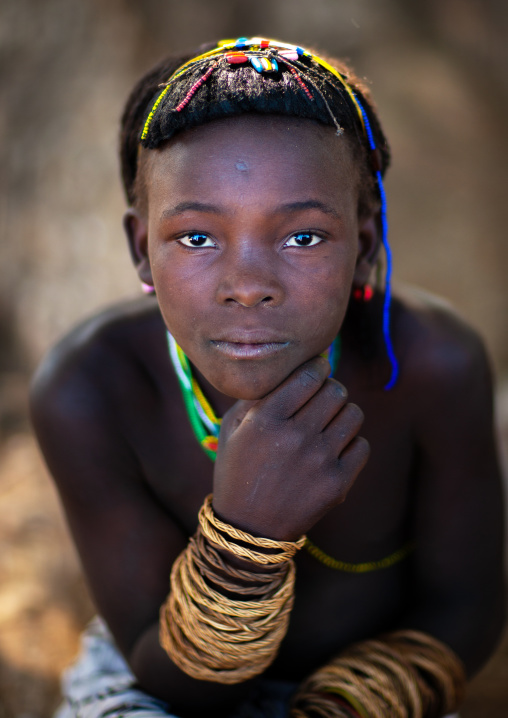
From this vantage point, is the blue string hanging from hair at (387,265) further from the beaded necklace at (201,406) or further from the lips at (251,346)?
the lips at (251,346)

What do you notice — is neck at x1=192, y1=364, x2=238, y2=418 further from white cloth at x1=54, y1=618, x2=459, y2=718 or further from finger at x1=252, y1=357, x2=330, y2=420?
white cloth at x1=54, y1=618, x2=459, y2=718

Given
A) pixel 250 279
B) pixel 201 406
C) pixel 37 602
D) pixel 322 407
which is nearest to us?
pixel 250 279

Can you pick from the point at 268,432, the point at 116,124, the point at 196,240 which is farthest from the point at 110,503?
the point at 116,124

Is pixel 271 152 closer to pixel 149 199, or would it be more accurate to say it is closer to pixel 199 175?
pixel 199 175

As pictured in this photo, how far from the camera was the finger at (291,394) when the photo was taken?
3.91 feet

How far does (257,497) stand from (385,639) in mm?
618

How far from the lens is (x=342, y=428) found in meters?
1.24

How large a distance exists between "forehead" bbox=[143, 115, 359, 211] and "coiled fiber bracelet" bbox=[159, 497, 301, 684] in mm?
576

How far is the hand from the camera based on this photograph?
3.92ft

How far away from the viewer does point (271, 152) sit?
112 centimetres

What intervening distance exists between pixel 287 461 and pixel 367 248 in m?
0.50

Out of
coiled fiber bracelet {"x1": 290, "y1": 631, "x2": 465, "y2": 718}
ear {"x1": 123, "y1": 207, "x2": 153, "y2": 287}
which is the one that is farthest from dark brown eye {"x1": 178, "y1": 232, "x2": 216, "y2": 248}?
coiled fiber bracelet {"x1": 290, "y1": 631, "x2": 465, "y2": 718}

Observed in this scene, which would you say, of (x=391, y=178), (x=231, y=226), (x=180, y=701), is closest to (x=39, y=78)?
(x=391, y=178)

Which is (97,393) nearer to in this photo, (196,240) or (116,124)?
(196,240)
